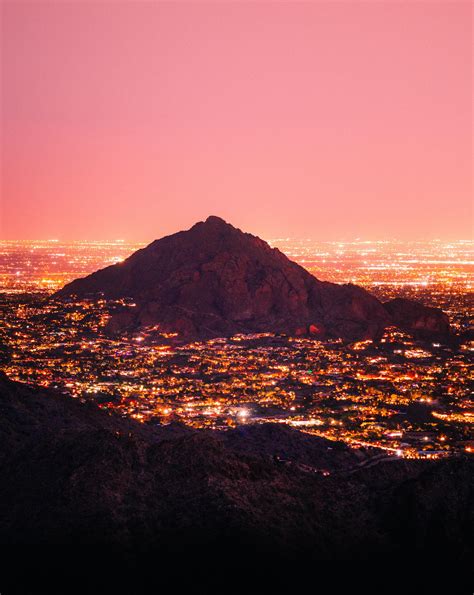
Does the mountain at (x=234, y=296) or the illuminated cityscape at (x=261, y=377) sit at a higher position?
the mountain at (x=234, y=296)

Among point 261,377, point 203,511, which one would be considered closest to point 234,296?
point 261,377

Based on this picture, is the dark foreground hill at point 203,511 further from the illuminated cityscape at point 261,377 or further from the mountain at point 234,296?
the mountain at point 234,296

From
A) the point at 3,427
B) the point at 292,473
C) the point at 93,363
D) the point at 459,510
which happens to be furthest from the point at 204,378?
the point at 459,510

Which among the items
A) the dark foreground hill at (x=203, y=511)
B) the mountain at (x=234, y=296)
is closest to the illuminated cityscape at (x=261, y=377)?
the mountain at (x=234, y=296)

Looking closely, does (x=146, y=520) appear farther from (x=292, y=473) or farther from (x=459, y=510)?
(x=459, y=510)

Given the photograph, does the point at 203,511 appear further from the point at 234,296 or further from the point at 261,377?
the point at 234,296

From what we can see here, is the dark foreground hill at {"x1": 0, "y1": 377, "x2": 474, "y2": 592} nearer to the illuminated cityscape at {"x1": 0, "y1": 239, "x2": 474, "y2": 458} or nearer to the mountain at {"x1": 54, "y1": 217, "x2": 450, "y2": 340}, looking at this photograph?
the illuminated cityscape at {"x1": 0, "y1": 239, "x2": 474, "y2": 458}

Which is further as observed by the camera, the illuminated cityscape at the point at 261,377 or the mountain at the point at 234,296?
the mountain at the point at 234,296
